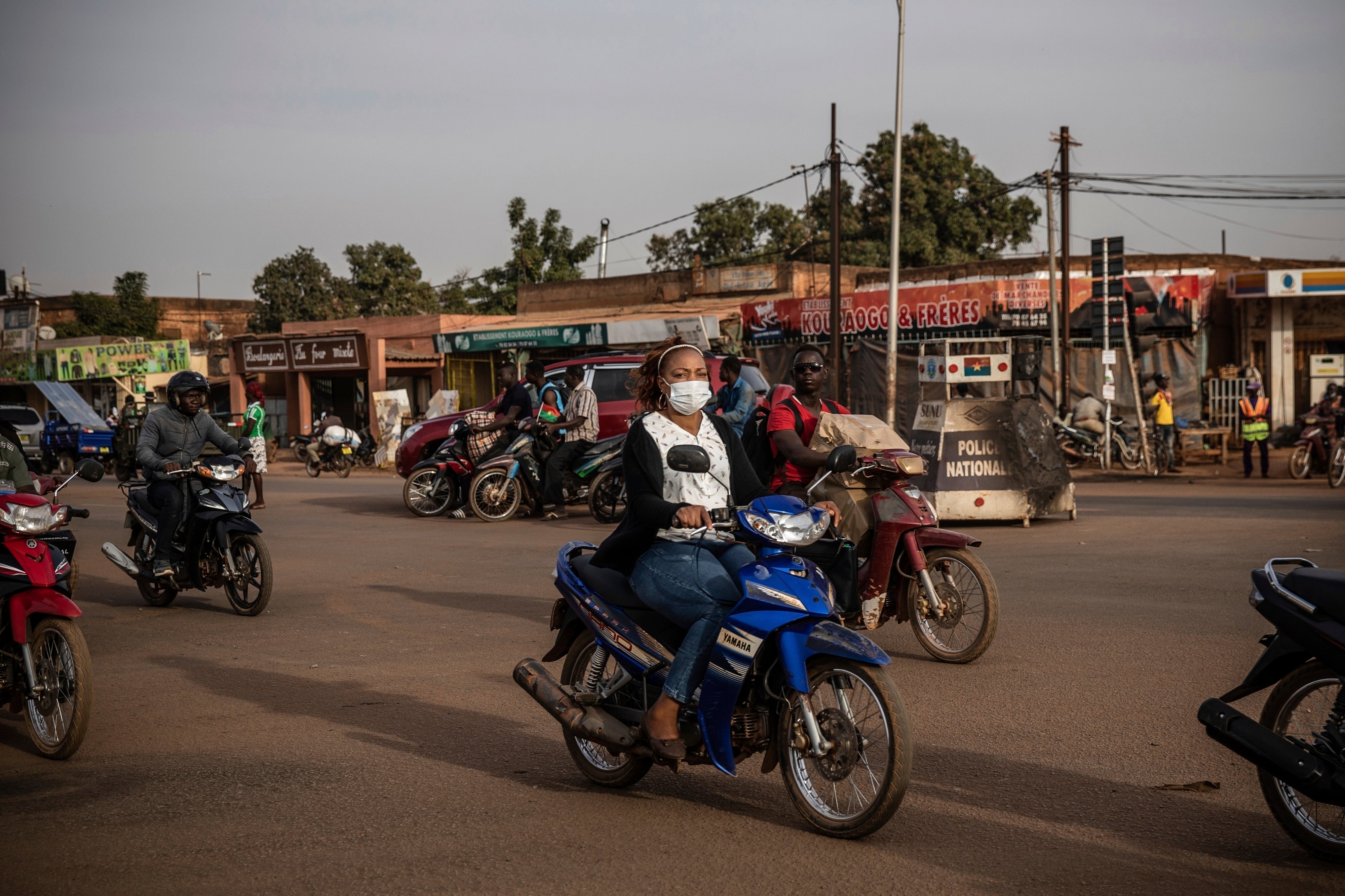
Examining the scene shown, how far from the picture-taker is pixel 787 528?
4.02 meters

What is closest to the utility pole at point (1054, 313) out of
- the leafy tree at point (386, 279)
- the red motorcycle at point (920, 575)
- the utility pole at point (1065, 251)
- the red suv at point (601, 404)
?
the utility pole at point (1065, 251)

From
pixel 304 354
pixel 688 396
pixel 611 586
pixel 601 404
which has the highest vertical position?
pixel 304 354

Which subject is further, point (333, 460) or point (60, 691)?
point (333, 460)

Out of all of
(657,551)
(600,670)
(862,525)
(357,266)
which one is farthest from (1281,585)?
(357,266)

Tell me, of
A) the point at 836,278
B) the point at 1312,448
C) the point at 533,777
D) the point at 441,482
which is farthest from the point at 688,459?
the point at 836,278

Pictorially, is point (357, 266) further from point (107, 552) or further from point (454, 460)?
point (107, 552)

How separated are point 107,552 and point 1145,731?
7.15m

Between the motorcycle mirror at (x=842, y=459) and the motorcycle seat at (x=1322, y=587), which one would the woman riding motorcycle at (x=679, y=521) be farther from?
the motorcycle seat at (x=1322, y=587)

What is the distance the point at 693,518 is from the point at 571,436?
10646 mm

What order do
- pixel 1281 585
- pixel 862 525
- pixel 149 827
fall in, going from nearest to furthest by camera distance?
1. pixel 1281 585
2. pixel 149 827
3. pixel 862 525

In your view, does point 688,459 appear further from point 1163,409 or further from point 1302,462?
point 1163,409

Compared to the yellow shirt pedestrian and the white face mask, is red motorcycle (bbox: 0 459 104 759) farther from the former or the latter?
the yellow shirt pedestrian

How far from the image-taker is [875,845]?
400 cm

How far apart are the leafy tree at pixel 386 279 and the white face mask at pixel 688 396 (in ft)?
150
